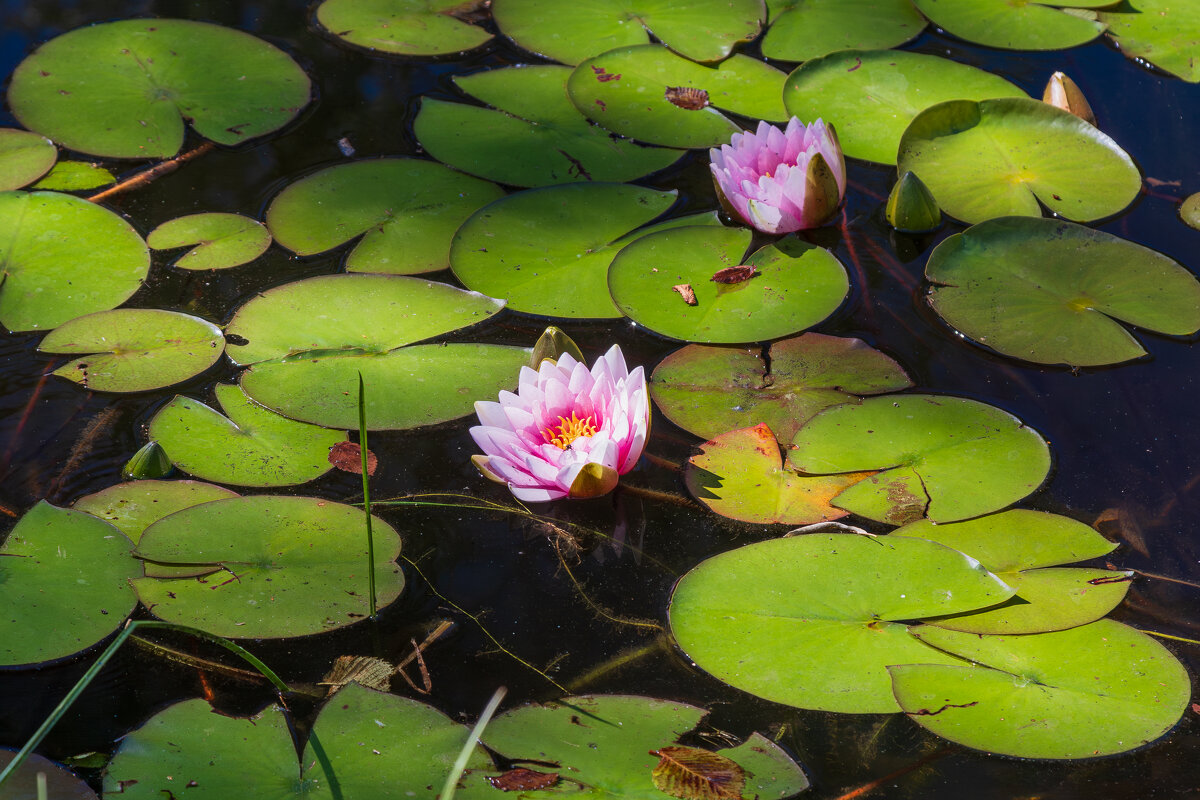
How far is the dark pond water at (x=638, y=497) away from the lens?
4.65 ft

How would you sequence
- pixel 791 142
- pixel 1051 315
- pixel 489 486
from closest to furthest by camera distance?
1. pixel 489 486
2. pixel 1051 315
3. pixel 791 142

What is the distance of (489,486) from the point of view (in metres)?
1.82

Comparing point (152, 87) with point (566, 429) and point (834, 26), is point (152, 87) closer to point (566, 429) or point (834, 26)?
point (566, 429)

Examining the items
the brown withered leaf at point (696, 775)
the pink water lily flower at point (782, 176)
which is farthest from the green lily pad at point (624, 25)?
the brown withered leaf at point (696, 775)

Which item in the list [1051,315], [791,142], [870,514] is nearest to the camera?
[870,514]

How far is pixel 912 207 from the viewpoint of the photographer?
2.28 metres

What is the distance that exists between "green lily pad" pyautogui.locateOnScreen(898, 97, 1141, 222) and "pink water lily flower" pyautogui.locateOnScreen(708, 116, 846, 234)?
1.03ft

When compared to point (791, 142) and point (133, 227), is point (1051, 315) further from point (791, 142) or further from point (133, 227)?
point (133, 227)

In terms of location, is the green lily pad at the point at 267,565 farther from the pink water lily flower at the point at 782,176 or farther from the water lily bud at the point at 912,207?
the water lily bud at the point at 912,207

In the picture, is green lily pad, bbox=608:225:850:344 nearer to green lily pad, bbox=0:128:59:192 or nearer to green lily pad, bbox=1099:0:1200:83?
green lily pad, bbox=1099:0:1200:83

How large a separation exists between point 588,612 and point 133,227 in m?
1.62

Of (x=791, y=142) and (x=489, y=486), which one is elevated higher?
(x=791, y=142)

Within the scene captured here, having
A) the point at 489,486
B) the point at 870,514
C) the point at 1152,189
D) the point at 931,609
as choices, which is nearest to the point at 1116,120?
the point at 1152,189

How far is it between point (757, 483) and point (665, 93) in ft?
4.84
